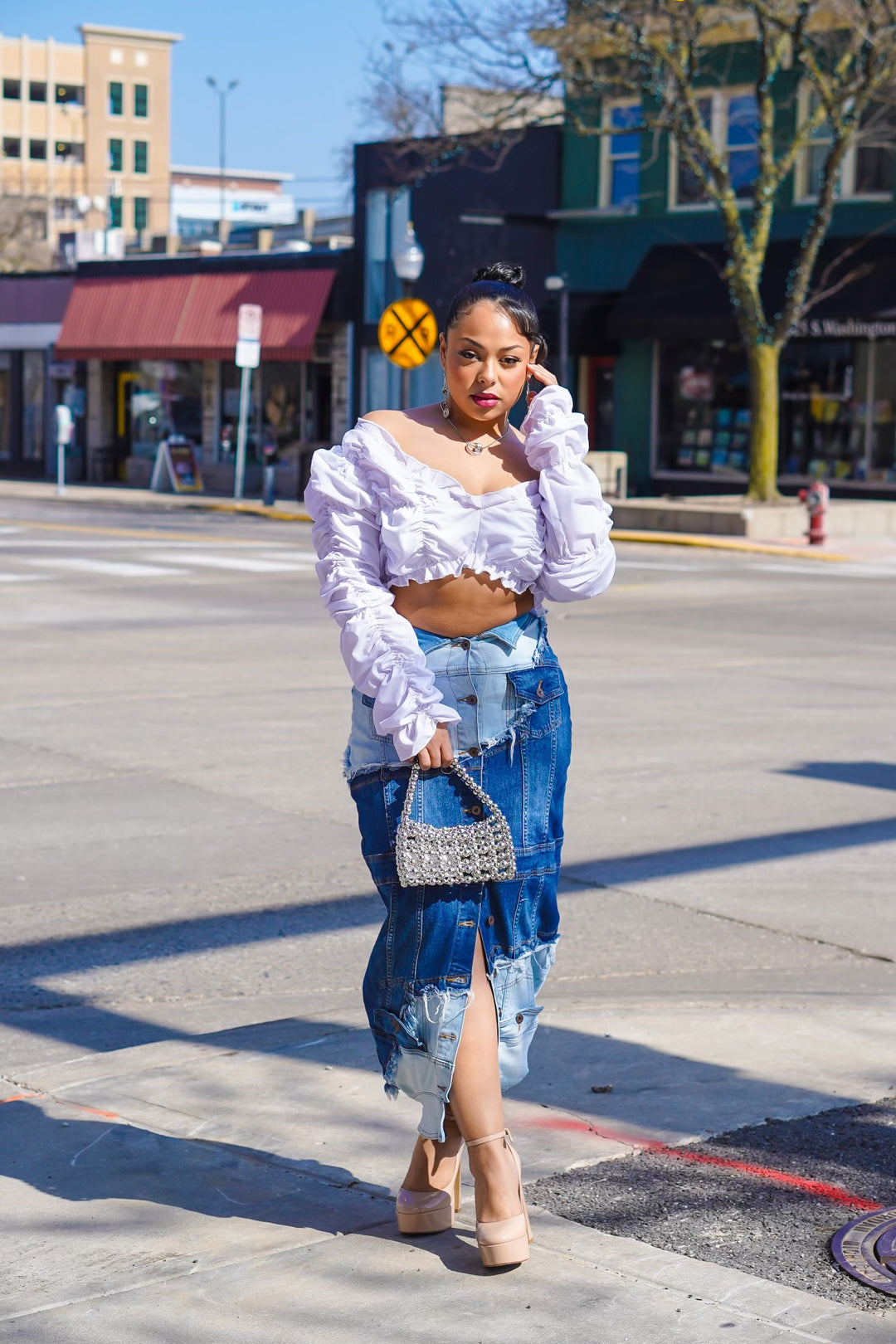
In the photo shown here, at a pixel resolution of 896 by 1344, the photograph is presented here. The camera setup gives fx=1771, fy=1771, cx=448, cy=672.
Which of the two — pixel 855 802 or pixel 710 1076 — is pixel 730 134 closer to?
pixel 855 802

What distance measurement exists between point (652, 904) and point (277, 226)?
49.0m

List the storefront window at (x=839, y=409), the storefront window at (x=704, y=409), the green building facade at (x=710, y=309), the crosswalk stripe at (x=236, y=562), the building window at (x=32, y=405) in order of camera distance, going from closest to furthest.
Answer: the crosswalk stripe at (x=236, y=562) → the green building facade at (x=710, y=309) → the storefront window at (x=839, y=409) → the storefront window at (x=704, y=409) → the building window at (x=32, y=405)

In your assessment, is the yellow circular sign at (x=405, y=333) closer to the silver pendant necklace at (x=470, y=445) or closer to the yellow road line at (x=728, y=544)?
the yellow road line at (x=728, y=544)

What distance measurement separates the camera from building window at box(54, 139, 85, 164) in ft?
405

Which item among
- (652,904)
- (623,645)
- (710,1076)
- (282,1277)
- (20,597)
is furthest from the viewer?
(20,597)

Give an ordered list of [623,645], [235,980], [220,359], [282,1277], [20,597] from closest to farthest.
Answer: [282,1277] < [235,980] < [623,645] < [20,597] < [220,359]

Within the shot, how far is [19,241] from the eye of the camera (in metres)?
67.8

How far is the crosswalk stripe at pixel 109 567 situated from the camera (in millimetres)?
18656

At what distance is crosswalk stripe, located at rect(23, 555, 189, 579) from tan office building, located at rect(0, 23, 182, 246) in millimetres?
106164

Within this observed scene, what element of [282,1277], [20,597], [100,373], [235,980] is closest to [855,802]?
[235,980]

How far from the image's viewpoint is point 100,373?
40.6m

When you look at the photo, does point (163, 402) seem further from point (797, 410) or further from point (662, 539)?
point (662, 539)

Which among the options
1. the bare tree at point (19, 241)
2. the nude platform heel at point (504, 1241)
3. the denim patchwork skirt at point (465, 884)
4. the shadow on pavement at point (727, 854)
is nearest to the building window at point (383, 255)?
the bare tree at point (19, 241)

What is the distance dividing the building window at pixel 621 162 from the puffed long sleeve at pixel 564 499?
3049 cm
